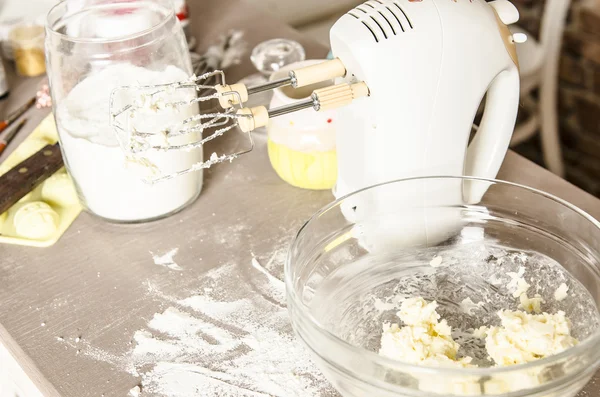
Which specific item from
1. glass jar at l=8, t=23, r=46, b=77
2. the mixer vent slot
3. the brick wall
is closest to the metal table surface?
the mixer vent slot

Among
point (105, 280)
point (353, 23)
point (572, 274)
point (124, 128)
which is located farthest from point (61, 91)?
point (572, 274)

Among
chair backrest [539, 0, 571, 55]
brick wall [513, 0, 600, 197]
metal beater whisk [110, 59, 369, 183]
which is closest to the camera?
metal beater whisk [110, 59, 369, 183]

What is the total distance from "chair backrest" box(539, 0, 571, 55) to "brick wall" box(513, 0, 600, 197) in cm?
26

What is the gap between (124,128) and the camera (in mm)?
733

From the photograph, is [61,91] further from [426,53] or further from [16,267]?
[426,53]

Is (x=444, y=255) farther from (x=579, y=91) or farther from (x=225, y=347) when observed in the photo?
(x=579, y=91)

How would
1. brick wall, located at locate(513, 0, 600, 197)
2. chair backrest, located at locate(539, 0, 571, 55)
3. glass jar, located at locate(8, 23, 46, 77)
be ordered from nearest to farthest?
glass jar, located at locate(8, 23, 46, 77) < chair backrest, located at locate(539, 0, 571, 55) < brick wall, located at locate(513, 0, 600, 197)

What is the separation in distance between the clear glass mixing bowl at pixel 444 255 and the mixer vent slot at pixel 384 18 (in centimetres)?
14

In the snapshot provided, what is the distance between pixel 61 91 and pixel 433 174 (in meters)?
0.40

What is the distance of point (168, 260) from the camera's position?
30.5 inches

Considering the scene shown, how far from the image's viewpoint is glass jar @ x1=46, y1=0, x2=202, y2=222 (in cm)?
75

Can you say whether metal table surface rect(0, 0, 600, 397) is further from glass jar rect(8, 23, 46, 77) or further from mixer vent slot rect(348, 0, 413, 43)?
glass jar rect(8, 23, 46, 77)

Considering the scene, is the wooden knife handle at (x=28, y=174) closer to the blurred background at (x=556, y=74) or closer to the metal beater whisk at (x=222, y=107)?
the metal beater whisk at (x=222, y=107)

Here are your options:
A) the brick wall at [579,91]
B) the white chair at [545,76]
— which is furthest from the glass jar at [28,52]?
the brick wall at [579,91]
